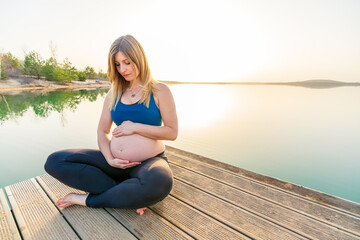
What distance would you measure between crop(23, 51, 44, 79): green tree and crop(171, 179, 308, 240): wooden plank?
34.4m

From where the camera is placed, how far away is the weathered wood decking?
3.51ft

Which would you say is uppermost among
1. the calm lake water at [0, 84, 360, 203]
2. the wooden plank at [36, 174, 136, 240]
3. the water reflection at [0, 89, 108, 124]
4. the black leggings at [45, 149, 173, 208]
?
the black leggings at [45, 149, 173, 208]

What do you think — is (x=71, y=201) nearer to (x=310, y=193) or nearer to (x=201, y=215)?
(x=201, y=215)

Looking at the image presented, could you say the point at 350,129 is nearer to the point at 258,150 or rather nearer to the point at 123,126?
the point at 258,150

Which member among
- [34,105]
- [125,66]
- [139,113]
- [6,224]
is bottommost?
[34,105]

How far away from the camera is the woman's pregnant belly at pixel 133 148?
1.32 meters

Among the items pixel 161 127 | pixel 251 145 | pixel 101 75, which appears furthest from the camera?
pixel 101 75

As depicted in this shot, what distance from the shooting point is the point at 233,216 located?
1.21 metres

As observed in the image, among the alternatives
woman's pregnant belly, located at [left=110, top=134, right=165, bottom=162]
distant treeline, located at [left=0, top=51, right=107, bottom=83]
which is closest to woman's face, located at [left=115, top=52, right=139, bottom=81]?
woman's pregnant belly, located at [left=110, top=134, right=165, bottom=162]

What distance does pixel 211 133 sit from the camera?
17.5ft

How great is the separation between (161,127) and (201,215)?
2.13 feet

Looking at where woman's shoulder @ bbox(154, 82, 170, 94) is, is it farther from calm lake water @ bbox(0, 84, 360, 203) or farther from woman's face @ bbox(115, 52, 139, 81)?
calm lake water @ bbox(0, 84, 360, 203)

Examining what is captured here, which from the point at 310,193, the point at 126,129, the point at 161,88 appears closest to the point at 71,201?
the point at 126,129

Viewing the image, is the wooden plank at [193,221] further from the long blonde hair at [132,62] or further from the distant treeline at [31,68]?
the distant treeline at [31,68]
